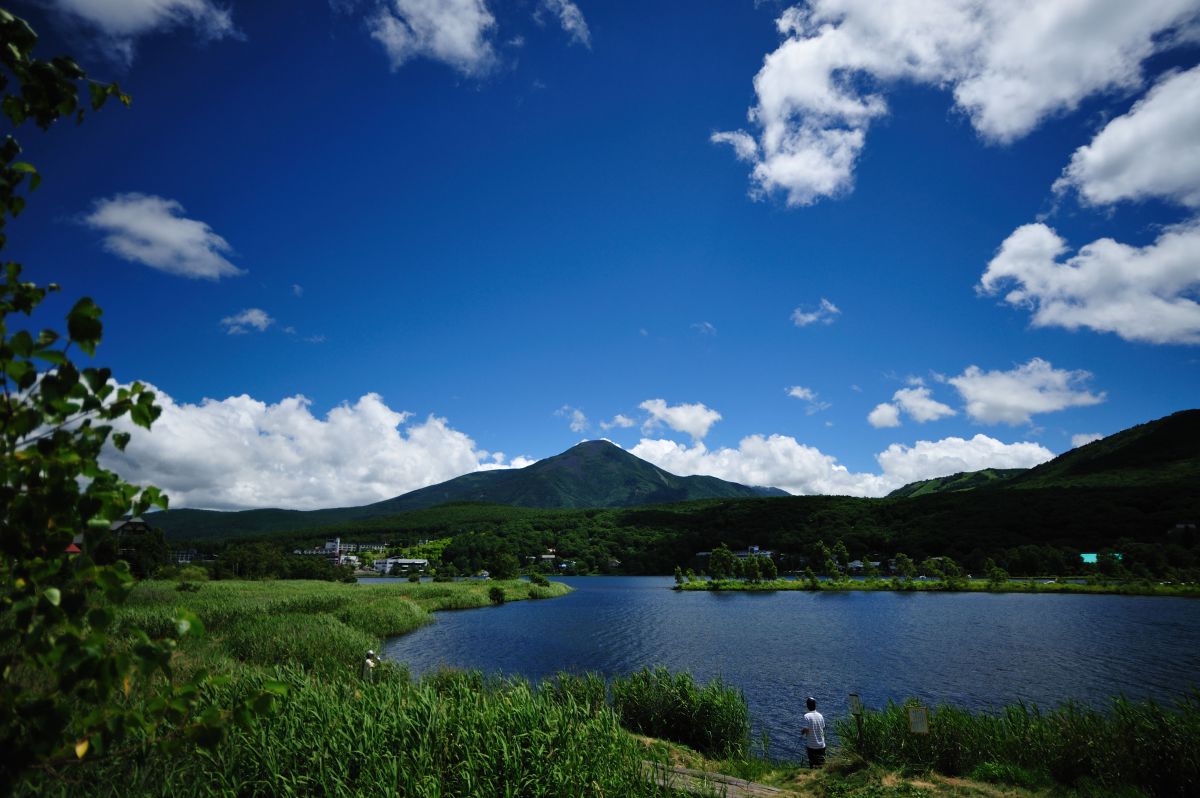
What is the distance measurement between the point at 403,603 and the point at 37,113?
6598 centimetres

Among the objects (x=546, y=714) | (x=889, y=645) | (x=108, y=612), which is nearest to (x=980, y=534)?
(x=889, y=645)

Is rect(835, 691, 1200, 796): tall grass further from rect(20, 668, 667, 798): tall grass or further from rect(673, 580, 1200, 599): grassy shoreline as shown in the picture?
rect(673, 580, 1200, 599): grassy shoreline

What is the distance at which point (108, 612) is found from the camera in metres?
3.04

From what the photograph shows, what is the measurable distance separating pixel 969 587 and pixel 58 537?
131 metres

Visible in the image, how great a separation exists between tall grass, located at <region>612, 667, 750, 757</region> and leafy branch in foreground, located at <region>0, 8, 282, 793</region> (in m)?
20.3

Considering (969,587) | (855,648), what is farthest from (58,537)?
(969,587)

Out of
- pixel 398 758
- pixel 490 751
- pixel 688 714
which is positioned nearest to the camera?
pixel 398 758

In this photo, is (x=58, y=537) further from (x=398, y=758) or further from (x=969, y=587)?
(x=969, y=587)

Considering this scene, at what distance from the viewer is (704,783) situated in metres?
13.5

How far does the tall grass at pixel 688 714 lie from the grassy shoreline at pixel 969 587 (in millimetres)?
103927

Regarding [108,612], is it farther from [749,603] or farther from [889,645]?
[749,603]

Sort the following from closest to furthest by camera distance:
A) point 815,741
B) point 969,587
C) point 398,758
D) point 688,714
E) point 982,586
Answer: point 398,758 < point 815,741 < point 688,714 < point 982,586 < point 969,587

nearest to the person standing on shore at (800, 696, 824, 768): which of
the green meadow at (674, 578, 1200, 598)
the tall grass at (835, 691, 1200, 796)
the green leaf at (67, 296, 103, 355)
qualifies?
the tall grass at (835, 691, 1200, 796)

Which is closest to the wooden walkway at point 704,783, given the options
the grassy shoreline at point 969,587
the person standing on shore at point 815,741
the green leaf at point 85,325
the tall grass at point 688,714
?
the person standing on shore at point 815,741
